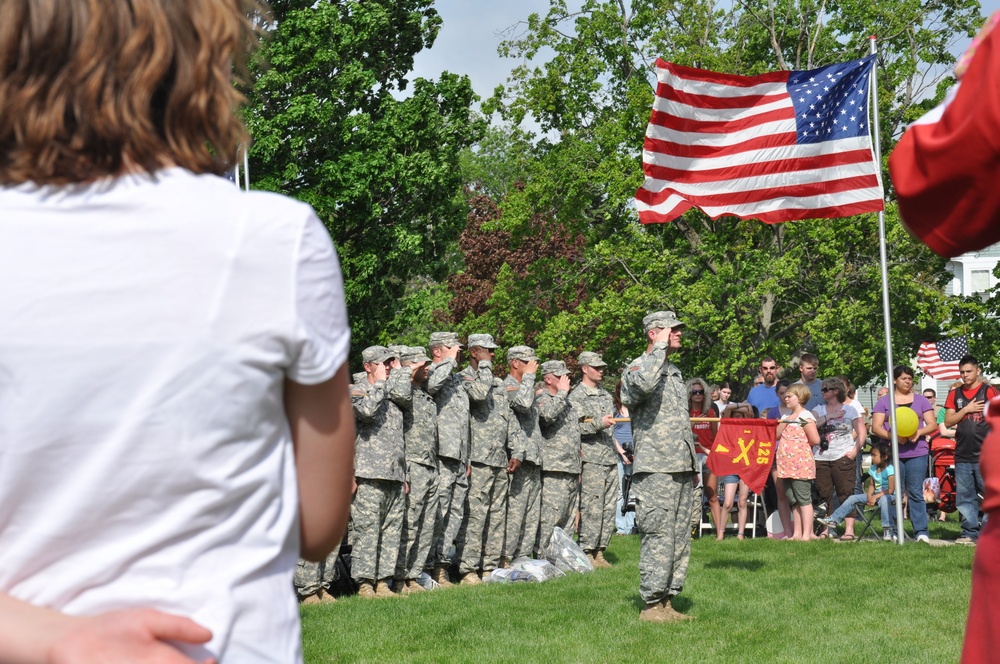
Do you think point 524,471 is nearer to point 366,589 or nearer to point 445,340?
point 445,340

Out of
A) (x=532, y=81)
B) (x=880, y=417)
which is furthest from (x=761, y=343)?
(x=880, y=417)

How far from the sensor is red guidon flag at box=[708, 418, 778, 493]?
1392 centimetres

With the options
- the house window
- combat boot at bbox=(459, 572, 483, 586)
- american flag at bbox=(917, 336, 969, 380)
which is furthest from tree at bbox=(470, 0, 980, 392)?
the house window

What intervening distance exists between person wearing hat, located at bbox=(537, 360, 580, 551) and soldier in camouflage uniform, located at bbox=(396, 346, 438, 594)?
2305 millimetres

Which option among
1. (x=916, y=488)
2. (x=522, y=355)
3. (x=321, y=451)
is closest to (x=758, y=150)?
(x=522, y=355)

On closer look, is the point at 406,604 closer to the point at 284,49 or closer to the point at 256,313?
the point at 256,313

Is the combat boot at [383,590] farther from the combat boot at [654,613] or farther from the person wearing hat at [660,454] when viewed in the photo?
the person wearing hat at [660,454]

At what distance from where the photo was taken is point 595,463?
15.2 meters

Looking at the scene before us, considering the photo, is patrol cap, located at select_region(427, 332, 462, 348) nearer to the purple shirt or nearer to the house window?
the purple shirt

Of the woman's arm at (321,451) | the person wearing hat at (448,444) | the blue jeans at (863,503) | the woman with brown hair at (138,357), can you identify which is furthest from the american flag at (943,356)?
the woman with brown hair at (138,357)

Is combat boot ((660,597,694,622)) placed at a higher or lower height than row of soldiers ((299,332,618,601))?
lower

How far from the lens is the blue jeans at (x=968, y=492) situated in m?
13.8

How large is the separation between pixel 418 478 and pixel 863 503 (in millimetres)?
6390

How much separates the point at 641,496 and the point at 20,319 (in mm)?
8184
